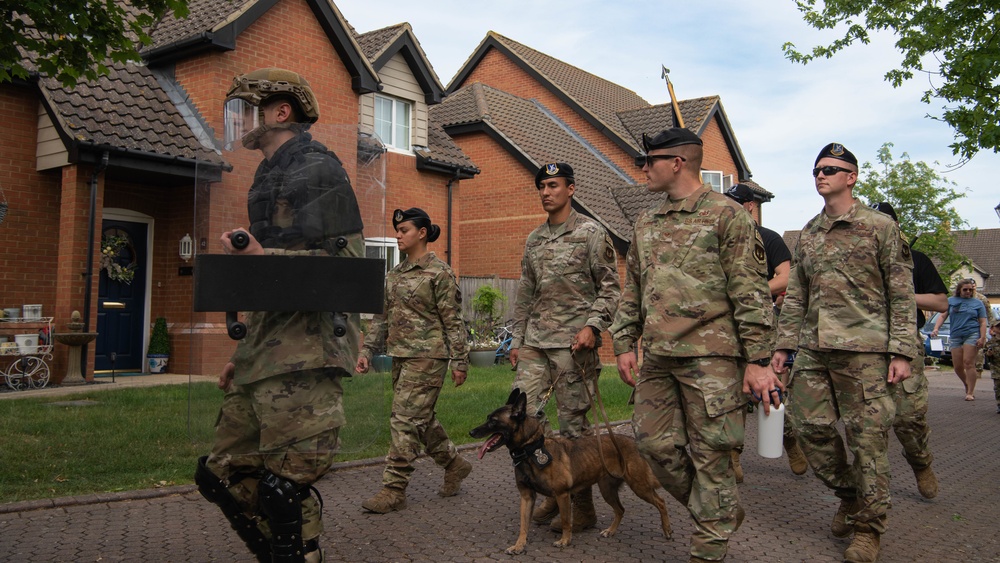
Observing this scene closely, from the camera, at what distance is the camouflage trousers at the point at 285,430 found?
376 cm

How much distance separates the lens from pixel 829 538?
557 cm

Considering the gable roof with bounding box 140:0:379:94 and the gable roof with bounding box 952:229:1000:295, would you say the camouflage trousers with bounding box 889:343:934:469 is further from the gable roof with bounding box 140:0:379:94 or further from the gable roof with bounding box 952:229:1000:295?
the gable roof with bounding box 952:229:1000:295

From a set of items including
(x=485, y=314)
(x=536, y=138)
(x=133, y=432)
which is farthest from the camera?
(x=536, y=138)

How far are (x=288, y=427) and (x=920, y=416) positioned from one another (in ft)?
17.3

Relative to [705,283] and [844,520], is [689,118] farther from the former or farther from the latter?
[705,283]

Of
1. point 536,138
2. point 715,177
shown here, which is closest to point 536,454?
point 536,138

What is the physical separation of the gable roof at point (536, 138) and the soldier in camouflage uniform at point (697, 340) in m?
17.6

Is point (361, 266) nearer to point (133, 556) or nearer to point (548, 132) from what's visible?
point (133, 556)

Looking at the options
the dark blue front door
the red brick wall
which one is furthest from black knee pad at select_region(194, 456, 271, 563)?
the red brick wall

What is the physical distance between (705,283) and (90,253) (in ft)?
38.6

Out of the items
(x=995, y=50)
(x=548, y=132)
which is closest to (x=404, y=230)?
(x=995, y=50)

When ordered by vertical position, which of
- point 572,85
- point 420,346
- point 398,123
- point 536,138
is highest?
point 572,85

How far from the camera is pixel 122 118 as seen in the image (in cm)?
1427

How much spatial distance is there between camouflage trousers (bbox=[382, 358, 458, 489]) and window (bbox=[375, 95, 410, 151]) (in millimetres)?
13046
